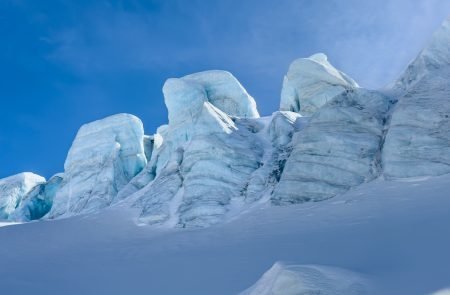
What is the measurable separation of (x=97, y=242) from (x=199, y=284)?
9.68 meters

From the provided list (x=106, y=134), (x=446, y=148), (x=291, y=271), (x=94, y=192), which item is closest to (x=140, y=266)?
(x=291, y=271)

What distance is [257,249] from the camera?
18.2 meters

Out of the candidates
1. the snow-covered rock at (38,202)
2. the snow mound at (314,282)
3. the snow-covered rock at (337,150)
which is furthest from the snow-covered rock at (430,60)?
the snow-covered rock at (38,202)

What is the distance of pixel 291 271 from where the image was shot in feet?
38.3

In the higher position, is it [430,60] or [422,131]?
[430,60]

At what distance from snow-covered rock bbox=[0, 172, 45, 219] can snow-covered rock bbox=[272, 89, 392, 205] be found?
45494mm

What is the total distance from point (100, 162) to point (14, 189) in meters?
19.1

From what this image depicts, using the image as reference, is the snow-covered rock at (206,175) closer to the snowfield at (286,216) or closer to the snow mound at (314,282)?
the snowfield at (286,216)

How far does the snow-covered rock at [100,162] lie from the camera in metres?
48.3

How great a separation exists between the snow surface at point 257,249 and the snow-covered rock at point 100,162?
22.5 metres

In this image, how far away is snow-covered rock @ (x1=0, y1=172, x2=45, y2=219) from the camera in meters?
61.0

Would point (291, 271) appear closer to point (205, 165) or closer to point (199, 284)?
point (199, 284)

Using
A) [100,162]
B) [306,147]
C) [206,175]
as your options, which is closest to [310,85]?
[206,175]

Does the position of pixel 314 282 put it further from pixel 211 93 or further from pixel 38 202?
pixel 38 202
